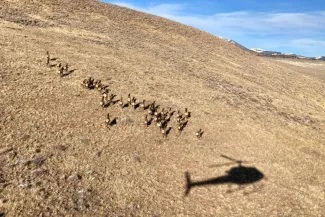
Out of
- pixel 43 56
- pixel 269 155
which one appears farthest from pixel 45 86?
pixel 269 155

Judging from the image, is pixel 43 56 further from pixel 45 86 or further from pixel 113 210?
pixel 113 210

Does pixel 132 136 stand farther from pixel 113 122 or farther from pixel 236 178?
pixel 236 178

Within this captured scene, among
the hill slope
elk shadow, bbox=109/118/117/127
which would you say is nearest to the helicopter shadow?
the hill slope

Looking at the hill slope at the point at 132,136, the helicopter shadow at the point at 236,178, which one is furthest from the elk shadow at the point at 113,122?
the helicopter shadow at the point at 236,178

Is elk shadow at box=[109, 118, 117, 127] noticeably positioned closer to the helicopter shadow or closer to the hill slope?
the hill slope

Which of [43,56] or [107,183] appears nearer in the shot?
[107,183]

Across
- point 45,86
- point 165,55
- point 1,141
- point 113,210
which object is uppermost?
point 165,55
